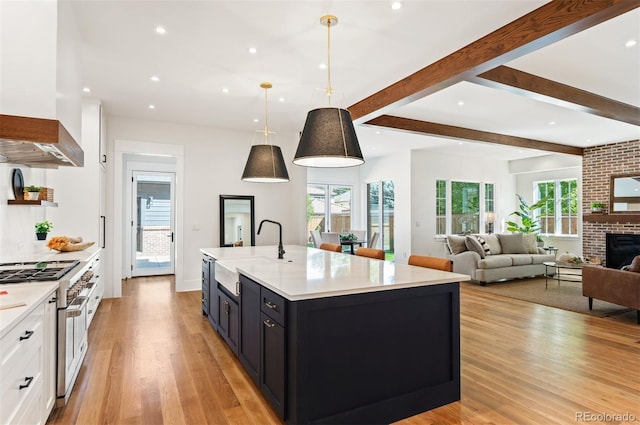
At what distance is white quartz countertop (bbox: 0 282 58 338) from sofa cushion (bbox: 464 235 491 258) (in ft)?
21.9

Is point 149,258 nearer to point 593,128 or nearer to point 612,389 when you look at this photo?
point 612,389

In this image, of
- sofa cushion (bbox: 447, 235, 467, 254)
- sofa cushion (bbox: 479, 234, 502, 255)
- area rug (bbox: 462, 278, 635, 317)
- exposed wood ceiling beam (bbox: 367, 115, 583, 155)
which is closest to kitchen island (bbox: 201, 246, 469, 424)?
area rug (bbox: 462, 278, 635, 317)

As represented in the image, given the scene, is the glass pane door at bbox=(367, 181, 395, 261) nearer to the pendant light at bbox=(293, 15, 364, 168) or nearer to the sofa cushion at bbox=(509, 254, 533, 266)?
the sofa cushion at bbox=(509, 254, 533, 266)

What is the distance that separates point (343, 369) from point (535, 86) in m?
3.90

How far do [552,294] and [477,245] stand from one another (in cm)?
155

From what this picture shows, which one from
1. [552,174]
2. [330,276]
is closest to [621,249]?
[552,174]

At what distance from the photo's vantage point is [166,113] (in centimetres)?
564

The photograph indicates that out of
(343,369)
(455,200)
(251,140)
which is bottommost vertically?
(343,369)

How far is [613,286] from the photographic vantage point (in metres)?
4.39

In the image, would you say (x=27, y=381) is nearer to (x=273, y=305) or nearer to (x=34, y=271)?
(x=34, y=271)

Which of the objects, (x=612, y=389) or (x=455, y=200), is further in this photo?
(x=455, y=200)

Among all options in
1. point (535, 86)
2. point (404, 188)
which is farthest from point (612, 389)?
point (404, 188)

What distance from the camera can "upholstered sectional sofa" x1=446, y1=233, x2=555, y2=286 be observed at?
6.67 meters

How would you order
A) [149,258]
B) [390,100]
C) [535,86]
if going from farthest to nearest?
[149,258] < [390,100] < [535,86]
